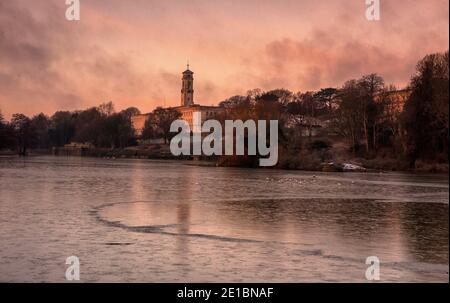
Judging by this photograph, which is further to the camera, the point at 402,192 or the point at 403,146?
the point at 403,146

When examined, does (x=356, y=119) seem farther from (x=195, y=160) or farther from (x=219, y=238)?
(x=219, y=238)

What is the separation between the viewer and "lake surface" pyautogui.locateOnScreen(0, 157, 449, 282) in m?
12.6

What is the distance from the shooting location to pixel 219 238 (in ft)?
57.2

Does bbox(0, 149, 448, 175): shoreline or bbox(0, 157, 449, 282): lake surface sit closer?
bbox(0, 157, 449, 282): lake surface

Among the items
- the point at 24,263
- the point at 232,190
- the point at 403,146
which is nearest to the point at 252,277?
the point at 24,263

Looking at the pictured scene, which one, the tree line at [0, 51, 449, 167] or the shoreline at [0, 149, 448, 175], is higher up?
the tree line at [0, 51, 449, 167]

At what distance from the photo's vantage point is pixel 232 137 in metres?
90.5

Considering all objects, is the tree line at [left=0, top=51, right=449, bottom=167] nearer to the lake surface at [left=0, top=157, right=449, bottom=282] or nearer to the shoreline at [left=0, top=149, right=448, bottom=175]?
the shoreline at [left=0, top=149, right=448, bottom=175]

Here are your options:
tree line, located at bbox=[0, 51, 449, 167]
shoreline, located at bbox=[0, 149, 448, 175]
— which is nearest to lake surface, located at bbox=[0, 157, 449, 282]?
tree line, located at bbox=[0, 51, 449, 167]

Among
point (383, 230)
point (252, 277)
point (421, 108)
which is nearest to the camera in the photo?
point (252, 277)

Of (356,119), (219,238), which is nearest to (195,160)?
(356,119)

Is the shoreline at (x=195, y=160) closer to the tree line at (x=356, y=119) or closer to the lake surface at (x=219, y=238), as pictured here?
the tree line at (x=356, y=119)
